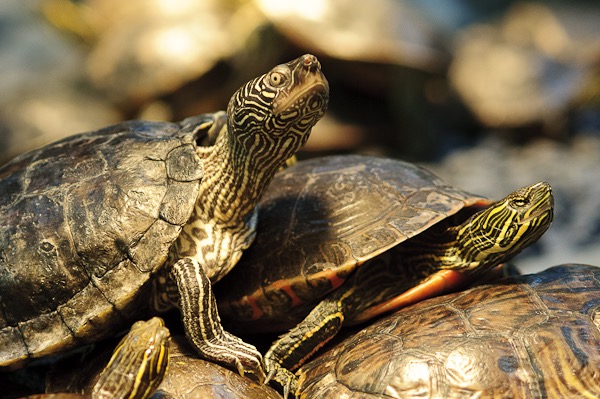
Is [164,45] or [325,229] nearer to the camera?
[325,229]

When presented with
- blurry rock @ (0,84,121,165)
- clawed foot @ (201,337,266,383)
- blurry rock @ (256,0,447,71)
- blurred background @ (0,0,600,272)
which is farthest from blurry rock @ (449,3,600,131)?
clawed foot @ (201,337,266,383)

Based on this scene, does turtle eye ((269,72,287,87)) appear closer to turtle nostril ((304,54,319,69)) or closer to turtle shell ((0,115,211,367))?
turtle nostril ((304,54,319,69))

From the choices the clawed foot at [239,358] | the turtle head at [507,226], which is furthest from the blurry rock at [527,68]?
the clawed foot at [239,358]

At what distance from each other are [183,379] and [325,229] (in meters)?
0.82

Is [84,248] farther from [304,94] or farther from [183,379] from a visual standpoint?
[304,94]

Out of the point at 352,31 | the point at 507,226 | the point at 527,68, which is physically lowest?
the point at 507,226

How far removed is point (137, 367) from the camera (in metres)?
1.88

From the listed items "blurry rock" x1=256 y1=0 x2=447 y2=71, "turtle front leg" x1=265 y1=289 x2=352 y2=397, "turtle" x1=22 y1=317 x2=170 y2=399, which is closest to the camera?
"turtle" x1=22 y1=317 x2=170 y2=399

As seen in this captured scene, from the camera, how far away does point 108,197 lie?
2271 mm

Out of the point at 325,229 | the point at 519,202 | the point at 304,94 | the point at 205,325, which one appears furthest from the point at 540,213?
the point at 205,325

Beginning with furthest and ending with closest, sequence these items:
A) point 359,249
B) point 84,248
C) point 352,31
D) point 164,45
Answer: point 164,45
point 352,31
point 359,249
point 84,248

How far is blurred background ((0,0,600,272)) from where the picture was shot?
5.73m

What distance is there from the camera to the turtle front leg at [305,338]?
Result: 2369mm

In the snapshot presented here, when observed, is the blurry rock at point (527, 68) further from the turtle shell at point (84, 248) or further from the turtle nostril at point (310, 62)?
the turtle shell at point (84, 248)
